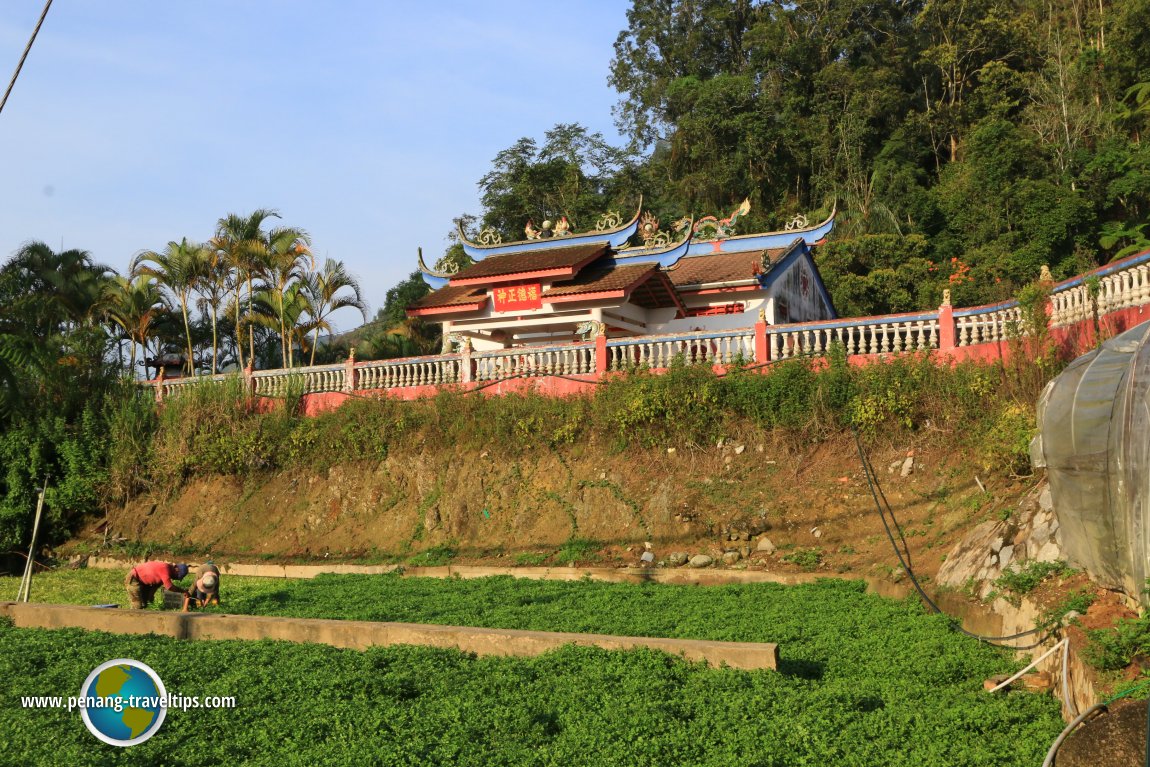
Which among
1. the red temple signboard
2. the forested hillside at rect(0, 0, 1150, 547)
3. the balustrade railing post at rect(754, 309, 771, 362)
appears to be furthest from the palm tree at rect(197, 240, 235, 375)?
the balustrade railing post at rect(754, 309, 771, 362)

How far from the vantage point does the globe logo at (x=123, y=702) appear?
640 centimetres

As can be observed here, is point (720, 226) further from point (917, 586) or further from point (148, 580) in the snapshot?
point (148, 580)

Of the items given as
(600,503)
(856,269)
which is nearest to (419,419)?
(600,503)

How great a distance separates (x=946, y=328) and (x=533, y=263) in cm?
927

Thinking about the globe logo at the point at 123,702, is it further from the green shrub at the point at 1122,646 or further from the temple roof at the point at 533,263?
the temple roof at the point at 533,263

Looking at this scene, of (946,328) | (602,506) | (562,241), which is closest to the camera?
(946,328)

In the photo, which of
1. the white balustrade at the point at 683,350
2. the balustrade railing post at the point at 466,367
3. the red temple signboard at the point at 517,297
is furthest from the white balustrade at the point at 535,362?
the red temple signboard at the point at 517,297

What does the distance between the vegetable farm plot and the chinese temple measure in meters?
10.9

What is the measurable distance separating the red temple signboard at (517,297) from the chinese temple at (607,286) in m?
0.02

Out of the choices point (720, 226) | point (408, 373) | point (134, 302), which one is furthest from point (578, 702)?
point (134, 302)

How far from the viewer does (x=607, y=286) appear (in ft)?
62.3

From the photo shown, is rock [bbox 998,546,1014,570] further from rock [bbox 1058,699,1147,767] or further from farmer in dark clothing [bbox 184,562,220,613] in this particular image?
farmer in dark clothing [bbox 184,562,220,613]

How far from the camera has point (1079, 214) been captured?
87.6 ft

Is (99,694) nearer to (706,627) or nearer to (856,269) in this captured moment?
(706,627)
